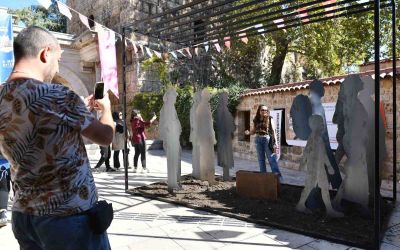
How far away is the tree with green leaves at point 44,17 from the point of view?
24.1 m

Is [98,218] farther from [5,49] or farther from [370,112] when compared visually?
[5,49]

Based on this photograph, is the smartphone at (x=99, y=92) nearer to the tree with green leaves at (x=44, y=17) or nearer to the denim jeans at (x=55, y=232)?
the denim jeans at (x=55, y=232)

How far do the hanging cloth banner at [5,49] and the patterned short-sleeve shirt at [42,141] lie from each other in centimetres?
596

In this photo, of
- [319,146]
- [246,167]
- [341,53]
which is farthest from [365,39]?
[319,146]

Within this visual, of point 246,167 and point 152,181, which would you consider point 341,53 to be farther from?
point 152,181

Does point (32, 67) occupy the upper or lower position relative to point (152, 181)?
upper

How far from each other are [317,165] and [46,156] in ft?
12.2

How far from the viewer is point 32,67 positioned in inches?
66.0

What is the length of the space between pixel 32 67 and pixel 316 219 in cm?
389

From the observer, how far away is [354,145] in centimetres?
450

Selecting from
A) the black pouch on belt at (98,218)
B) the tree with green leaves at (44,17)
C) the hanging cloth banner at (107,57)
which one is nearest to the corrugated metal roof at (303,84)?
the hanging cloth banner at (107,57)

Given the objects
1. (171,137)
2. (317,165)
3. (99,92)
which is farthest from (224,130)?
(99,92)

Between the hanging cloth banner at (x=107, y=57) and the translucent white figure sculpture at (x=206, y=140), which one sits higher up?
the hanging cloth banner at (x=107, y=57)

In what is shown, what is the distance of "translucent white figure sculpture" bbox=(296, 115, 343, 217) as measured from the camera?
4.41m
